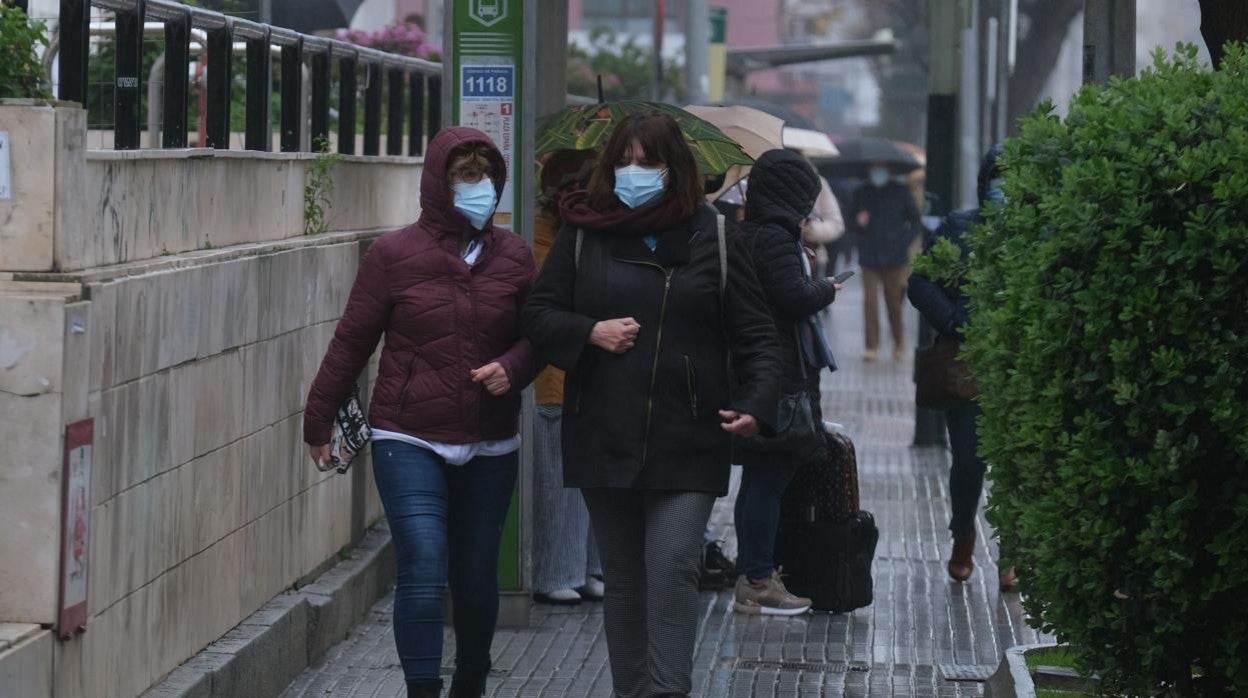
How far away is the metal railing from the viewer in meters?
6.17

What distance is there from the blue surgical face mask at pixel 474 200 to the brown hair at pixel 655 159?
0.30 m

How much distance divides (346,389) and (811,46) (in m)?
29.4

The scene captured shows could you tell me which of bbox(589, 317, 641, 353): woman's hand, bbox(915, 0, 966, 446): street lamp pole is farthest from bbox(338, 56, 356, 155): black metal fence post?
bbox(915, 0, 966, 446): street lamp pole

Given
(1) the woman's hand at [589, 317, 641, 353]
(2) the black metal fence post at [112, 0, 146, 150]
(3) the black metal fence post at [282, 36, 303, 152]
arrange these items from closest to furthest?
(1) the woman's hand at [589, 317, 641, 353]
(2) the black metal fence post at [112, 0, 146, 150]
(3) the black metal fence post at [282, 36, 303, 152]

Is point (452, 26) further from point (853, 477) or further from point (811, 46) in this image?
point (811, 46)

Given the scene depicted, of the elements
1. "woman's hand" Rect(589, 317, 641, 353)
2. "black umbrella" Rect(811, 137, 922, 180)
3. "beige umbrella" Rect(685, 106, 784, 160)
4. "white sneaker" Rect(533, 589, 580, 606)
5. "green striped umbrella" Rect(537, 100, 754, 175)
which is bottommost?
"white sneaker" Rect(533, 589, 580, 606)

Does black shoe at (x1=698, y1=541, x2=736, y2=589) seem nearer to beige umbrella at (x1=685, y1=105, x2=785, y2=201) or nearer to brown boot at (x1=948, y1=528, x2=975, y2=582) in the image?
brown boot at (x1=948, y1=528, x2=975, y2=582)

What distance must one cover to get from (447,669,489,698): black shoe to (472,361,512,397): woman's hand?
2.86ft

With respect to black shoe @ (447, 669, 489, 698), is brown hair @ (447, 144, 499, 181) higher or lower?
higher

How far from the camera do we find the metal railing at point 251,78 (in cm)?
617

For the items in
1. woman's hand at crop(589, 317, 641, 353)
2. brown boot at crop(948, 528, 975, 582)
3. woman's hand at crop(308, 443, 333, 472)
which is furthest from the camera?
brown boot at crop(948, 528, 975, 582)

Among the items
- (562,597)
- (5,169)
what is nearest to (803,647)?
(562,597)

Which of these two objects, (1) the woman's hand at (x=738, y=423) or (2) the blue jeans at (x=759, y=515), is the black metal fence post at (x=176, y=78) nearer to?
(1) the woman's hand at (x=738, y=423)

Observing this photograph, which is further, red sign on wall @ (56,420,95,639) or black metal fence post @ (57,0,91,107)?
black metal fence post @ (57,0,91,107)
